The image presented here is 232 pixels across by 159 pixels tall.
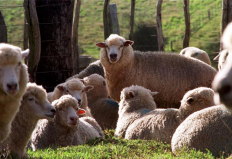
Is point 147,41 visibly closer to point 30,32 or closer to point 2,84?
point 30,32

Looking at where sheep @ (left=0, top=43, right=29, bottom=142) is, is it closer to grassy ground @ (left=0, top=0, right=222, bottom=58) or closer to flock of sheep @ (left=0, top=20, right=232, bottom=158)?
flock of sheep @ (left=0, top=20, right=232, bottom=158)

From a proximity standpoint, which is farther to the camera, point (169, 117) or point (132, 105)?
point (132, 105)

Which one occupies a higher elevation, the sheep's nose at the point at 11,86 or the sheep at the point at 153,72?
the sheep's nose at the point at 11,86

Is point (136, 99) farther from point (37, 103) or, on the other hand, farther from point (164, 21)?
point (164, 21)

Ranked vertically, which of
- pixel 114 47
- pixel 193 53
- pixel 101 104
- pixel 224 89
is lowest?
pixel 101 104

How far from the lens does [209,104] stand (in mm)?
7750

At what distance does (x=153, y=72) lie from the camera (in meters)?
10.9

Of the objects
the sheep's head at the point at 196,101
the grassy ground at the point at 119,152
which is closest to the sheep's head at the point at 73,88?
the grassy ground at the point at 119,152

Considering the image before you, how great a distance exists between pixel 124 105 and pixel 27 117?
7.69 ft

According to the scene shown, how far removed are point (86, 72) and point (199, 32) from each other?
76.4 feet

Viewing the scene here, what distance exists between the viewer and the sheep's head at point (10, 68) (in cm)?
588

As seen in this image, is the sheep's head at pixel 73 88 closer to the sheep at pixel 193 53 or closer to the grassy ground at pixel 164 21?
the sheep at pixel 193 53

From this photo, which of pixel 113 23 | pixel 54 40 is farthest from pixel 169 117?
pixel 113 23

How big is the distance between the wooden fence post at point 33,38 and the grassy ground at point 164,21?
1679cm
